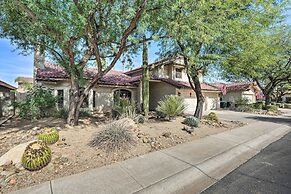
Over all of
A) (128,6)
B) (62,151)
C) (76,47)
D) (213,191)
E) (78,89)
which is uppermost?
(128,6)

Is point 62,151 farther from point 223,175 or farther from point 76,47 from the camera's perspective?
point 76,47

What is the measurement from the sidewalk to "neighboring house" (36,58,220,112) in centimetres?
660

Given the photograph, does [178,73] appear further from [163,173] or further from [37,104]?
[163,173]

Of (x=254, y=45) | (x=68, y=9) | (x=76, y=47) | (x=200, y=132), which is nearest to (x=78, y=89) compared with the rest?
(x=76, y=47)

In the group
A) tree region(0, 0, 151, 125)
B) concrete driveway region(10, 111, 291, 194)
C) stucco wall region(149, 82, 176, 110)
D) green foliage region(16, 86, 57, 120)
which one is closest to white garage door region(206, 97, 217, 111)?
stucco wall region(149, 82, 176, 110)

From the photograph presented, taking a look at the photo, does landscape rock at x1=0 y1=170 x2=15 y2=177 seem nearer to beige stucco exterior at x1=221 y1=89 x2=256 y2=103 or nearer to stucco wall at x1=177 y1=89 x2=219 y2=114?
stucco wall at x1=177 y1=89 x2=219 y2=114

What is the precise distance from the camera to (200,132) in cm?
877

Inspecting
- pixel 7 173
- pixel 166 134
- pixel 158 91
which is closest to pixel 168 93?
pixel 158 91

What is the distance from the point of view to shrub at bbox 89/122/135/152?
18.9 ft

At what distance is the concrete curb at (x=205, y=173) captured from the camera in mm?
3918

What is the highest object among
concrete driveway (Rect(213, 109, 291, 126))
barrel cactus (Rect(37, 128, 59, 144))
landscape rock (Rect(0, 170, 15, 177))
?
barrel cactus (Rect(37, 128, 59, 144))

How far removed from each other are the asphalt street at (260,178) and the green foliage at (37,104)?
11.1 metres

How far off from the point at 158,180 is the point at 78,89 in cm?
648

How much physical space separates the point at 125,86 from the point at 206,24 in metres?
11.2
